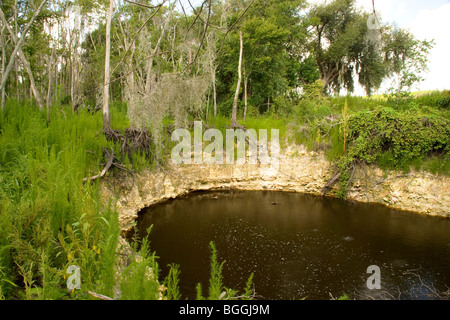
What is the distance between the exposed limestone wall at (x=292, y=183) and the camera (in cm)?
646

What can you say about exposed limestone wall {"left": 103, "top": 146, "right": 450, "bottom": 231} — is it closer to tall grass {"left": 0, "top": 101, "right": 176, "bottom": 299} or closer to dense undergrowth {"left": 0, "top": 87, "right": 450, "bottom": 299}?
dense undergrowth {"left": 0, "top": 87, "right": 450, "bottom": 299}

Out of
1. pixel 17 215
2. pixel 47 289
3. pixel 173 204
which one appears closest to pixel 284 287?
pixel 47 289

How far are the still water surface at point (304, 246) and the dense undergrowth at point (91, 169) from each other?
0.44 metres

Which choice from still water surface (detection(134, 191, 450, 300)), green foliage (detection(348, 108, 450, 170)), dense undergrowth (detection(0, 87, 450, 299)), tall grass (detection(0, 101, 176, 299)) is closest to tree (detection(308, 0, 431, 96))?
dense undergrowth (detection(0, 87, 450, 299))

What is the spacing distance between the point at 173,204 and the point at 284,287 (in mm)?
4044

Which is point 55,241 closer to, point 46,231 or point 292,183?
point 46,231

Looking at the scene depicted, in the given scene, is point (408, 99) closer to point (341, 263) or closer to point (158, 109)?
point (341, 263)

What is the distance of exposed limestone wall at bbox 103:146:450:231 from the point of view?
21.2ft

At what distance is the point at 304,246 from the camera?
4.59m

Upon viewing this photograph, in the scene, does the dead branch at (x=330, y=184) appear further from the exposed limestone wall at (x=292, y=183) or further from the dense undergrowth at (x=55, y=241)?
the dense undergrowth at (x=55, y=241)

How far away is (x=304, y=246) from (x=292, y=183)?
4.14 meters

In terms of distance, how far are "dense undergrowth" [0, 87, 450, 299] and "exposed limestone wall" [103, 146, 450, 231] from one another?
1.07ft

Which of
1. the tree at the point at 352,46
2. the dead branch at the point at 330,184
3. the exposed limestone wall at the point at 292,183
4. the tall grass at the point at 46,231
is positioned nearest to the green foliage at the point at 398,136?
the exposed limestone wall at the point at 292,183

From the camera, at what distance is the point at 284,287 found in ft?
11.4
